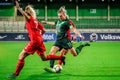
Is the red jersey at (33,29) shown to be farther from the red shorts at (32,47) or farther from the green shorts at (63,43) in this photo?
the green shorts at (63,43)

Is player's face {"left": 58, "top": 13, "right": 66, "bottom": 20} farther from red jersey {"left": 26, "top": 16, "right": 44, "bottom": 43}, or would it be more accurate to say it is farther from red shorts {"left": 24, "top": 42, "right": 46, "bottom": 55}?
red shorts {"left": 24, "top": 42, "right": 46, "bottom": 55}

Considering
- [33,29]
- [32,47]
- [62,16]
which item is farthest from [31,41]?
[62,16]

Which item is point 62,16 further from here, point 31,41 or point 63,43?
point 31,41

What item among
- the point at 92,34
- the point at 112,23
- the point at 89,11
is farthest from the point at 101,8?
the point at 92,34

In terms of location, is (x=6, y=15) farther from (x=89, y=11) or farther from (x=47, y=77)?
(x=47, y=77)

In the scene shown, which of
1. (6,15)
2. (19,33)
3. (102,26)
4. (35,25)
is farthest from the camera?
(6,15)

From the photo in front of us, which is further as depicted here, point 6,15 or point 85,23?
point 6,15

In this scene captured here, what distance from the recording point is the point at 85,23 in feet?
139

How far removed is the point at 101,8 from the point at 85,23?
8.38 m

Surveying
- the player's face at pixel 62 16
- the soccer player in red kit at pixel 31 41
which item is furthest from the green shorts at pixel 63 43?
the soccer player in red kit at pixel 31 41

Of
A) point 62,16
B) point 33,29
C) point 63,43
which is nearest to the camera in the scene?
point 33,29

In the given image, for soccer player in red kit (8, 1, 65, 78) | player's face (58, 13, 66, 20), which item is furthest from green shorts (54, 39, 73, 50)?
soccer player in red kit (8, 1, 65, 78)

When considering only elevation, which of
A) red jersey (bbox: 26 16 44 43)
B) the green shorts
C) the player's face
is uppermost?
the player's face

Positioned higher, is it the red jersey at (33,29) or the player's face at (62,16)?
the player's face at (62,16)
